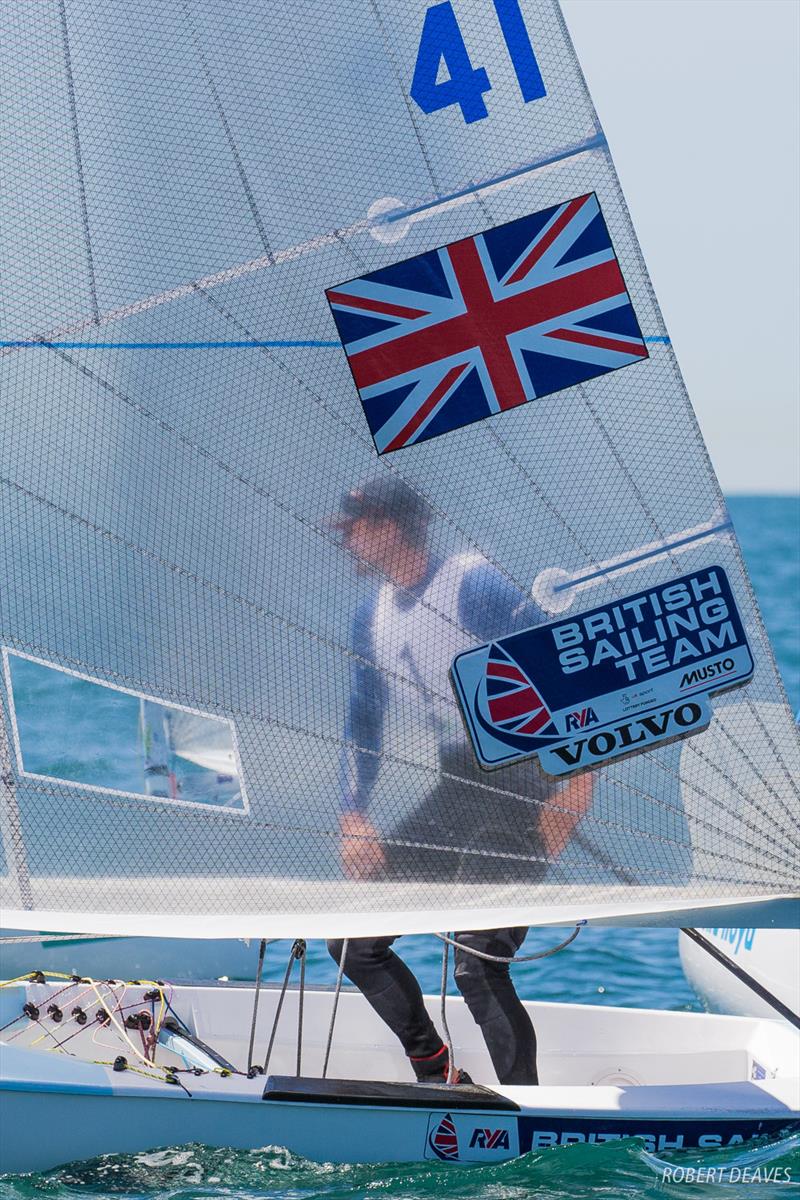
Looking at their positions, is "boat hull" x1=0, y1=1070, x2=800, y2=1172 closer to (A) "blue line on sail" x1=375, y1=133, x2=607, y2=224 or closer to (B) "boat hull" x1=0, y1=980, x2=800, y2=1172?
(B) "boat hull" x1=0, y1=980, x2=800, y2=1172

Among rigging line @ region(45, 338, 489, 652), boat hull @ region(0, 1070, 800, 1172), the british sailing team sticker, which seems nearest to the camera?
the british sailing team sticker

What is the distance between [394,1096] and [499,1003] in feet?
1.06

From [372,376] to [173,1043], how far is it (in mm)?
1640

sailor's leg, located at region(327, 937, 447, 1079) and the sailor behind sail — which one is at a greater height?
the sailor behind sail

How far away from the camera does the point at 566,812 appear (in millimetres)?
3029

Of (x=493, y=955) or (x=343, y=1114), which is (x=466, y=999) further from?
(x=343, y=1114)

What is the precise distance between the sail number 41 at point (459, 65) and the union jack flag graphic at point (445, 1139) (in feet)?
6.31

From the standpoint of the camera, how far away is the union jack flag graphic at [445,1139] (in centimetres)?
324

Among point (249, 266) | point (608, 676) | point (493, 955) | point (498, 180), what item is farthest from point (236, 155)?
point (493, 955)

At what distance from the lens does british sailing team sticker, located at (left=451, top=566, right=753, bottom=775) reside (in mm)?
2967

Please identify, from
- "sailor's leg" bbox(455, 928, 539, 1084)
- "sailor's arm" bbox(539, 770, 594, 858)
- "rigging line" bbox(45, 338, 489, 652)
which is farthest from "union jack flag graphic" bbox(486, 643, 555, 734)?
"sailor's leg" bbox(455, 928, 539, 1084)

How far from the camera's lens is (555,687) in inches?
116

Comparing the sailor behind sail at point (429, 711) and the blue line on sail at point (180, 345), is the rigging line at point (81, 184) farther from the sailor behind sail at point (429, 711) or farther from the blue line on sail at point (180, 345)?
the sailor behind sail at point (429, 711)

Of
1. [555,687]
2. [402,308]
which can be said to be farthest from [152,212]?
[555,687]
